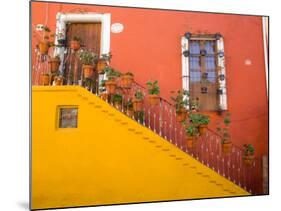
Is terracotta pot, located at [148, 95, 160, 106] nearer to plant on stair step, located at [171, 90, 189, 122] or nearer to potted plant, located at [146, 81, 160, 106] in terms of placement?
potted plant, located at [146, 81, 160, 106]

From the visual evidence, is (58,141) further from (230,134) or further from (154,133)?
(230,134)

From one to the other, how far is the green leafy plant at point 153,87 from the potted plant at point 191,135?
0.66 metres

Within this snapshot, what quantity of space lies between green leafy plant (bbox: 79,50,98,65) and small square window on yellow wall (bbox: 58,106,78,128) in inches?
25.1

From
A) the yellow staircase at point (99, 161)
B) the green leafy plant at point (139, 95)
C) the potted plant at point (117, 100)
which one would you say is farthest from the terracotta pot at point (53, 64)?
the green leafy plant at point (139, 95)

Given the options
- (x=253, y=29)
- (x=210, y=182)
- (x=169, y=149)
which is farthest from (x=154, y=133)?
(x=253, y=29)

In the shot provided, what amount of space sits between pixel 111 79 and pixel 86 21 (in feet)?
2.82

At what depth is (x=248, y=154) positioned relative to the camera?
17.8ft

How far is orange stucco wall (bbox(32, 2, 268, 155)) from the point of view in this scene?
520 cm

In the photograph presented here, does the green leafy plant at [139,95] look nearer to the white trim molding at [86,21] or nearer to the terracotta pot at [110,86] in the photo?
the terracotta pot at [110,86]

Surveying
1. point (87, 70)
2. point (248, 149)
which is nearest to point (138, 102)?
point (87, 70)

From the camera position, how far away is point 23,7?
4.71 m

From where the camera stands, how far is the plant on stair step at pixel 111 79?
5.02 metres

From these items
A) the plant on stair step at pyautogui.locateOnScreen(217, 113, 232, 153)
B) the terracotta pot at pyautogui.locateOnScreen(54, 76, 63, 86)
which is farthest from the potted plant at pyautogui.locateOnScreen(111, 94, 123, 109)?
the plant on stair step at pyautogui.locateOnScreen(217, 113, 232, 153)
